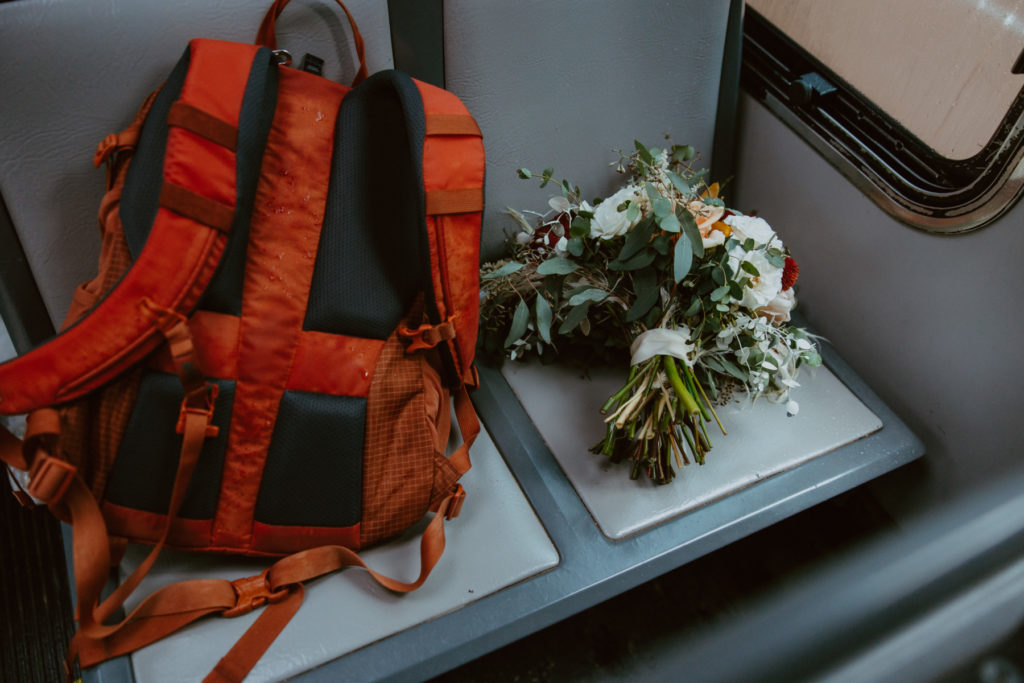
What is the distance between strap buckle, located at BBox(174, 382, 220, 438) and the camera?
0.84m

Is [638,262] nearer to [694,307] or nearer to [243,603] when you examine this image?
[694,307]

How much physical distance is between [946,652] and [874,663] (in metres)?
0.03

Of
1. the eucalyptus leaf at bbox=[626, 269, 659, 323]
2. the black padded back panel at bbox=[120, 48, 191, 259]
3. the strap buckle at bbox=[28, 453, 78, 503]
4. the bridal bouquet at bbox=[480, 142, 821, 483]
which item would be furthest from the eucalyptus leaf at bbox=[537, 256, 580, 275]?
the strap buckle at bbox=[28, 453, 78, 503]

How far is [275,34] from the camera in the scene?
100cm

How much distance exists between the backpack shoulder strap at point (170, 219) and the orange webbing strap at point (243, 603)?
11.8 inches

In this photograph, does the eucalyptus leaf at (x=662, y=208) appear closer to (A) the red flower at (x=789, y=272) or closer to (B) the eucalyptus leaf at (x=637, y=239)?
(B) the eucalyptus leaf at (x=637, y=239)

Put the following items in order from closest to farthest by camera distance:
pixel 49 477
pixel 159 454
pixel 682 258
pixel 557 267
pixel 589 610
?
pixel 49 477, pixel 159 454, pixel 682 258, pixel 557 267, pixel 589 610

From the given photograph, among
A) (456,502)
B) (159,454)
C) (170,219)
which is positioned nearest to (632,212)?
(456,502)

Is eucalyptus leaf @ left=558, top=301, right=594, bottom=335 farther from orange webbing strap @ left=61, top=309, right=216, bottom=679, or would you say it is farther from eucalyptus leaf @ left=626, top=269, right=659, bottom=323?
orange webbing strap @ left=61, top=309, right=216, bottom=679

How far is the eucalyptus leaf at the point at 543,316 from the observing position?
1124 mm

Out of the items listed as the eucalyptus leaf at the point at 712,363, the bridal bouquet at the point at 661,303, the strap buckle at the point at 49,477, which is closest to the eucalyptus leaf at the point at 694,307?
the bridal bouquet at the point at 661,303

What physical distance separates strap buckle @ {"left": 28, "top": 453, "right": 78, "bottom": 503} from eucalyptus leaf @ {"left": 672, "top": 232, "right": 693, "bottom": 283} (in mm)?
810

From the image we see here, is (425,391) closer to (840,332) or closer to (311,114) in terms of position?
(311,114)

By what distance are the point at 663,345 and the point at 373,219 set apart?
462mm
